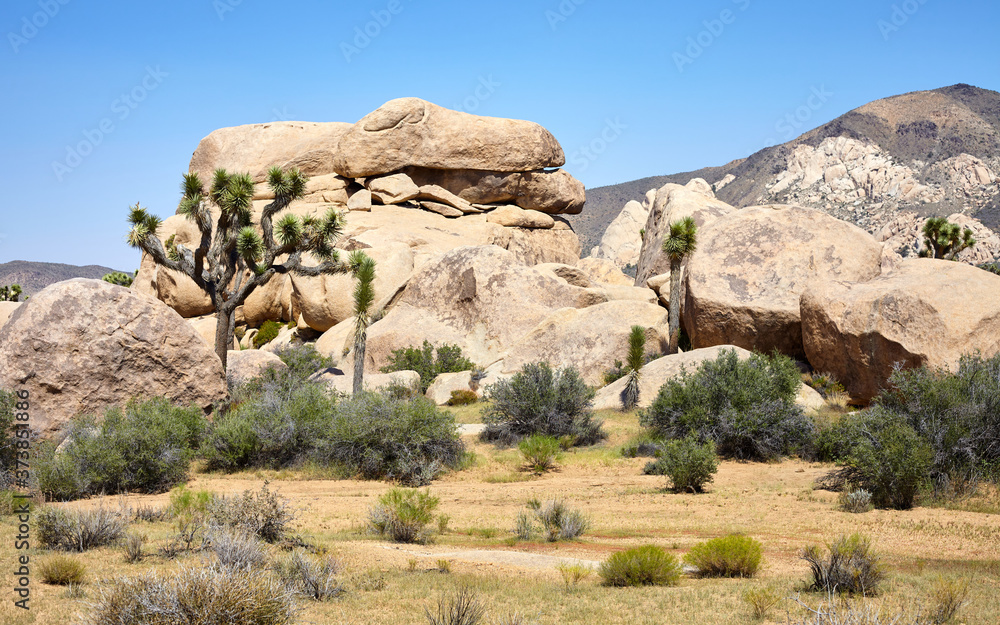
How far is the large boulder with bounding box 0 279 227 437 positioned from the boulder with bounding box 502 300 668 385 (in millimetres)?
11466

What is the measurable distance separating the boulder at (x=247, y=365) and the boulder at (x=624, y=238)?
3308 inches

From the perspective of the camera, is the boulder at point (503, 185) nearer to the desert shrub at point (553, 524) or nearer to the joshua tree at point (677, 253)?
the joshua tree at point (677, 253)

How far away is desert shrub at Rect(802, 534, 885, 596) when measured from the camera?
23.0ft

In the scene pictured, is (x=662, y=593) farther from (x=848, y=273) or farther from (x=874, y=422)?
(x=848, y=273)

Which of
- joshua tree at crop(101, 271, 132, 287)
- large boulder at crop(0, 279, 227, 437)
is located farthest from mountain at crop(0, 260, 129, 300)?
large boulder at crop(0, 279, 227, 437)

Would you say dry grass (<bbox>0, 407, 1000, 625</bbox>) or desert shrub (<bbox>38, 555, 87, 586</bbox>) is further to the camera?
desert shrub (<bbox>38, 555, 87, 586</bbox>)

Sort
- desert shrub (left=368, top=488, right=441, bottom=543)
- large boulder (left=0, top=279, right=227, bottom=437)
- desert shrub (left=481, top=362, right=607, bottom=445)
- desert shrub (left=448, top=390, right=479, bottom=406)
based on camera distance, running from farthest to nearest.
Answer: desert shrub (left=448, top=390, right=479, bottom=406) < desert shrub (left=481, top=362, right=607, bottom=445) < large boulder (left=0, top=279, right=227, bottom=437) < desert shrub (left=368, top=488, right=441, bottom=543)

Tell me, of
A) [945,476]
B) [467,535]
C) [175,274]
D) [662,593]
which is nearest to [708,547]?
[662,593]

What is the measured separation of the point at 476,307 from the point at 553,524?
20255 mm

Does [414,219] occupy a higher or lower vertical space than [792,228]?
higher

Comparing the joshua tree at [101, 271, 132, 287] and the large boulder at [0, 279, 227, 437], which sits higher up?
Result: the joshua tree at [101, 271, 132, 287]

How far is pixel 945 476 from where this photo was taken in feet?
39.7

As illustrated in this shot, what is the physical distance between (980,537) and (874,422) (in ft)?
12.1

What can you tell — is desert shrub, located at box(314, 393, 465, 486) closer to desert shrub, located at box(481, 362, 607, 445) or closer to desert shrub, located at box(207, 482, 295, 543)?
desert shrub, located at box(481, 362, 607, 445)
